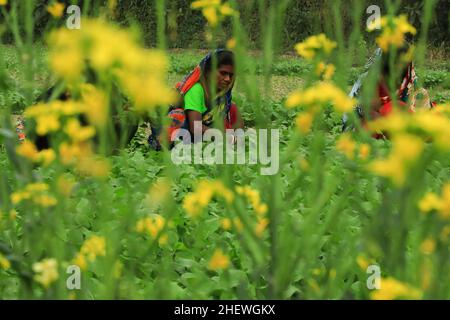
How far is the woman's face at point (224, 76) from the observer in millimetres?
3945

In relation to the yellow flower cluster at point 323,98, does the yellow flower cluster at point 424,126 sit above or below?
below

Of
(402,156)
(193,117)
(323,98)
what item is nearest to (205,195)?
(323,98)

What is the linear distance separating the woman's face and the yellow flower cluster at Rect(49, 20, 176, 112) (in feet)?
10.1

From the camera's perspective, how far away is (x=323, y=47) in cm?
110

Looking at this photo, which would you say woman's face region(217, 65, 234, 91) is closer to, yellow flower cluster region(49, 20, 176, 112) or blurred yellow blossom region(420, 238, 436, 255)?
blurred yellow blossom region(420, 238, 436, 255)

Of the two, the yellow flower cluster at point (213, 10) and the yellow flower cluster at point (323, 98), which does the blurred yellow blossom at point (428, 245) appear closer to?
the yellow flower cluster at point (323, 98)

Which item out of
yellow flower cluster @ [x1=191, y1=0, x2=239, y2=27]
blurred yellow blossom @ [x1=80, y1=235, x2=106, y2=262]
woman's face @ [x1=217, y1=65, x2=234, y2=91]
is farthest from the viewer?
woman's face @ [x1=217, y1=65, x2=234, y2=91]

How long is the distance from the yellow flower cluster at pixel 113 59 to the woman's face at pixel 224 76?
3.08 m

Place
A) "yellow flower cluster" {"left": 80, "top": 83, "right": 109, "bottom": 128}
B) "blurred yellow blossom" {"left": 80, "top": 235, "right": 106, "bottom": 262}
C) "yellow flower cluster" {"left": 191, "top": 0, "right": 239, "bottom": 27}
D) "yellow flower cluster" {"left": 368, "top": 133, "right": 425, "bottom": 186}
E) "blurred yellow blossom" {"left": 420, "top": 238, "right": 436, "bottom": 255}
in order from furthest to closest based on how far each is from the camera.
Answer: "blurred yellow blossom" {"left": 80, "top": 235, "right": 106, "bottom": 262}
"yellow flower cluster" {"left": 191, "top": 0, "right": 239, "bottom": 27}
"blurred yellow blossom" {"left": 420, "top": 238, "right": 436, "bottom": 255}
"yellow flower cluster" {"left": 80, "top": 83, "right": 109, "bottom": 128}
"yellow flower cluster" {"left": 368, "top": 133, "right": 425, "bottom": 186}

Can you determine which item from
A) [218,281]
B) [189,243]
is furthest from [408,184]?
[189,243]

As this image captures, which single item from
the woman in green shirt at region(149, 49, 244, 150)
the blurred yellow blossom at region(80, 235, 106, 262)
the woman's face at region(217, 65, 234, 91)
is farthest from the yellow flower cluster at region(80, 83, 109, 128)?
the woman in green shirt at region(149, 49, 244, 150)

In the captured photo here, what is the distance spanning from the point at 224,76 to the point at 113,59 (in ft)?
10.4

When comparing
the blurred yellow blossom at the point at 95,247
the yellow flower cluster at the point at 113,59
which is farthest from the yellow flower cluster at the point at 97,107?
the blurred yellow blossom at the point at 95,247

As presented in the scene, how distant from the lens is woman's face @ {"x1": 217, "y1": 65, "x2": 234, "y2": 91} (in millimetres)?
3945
